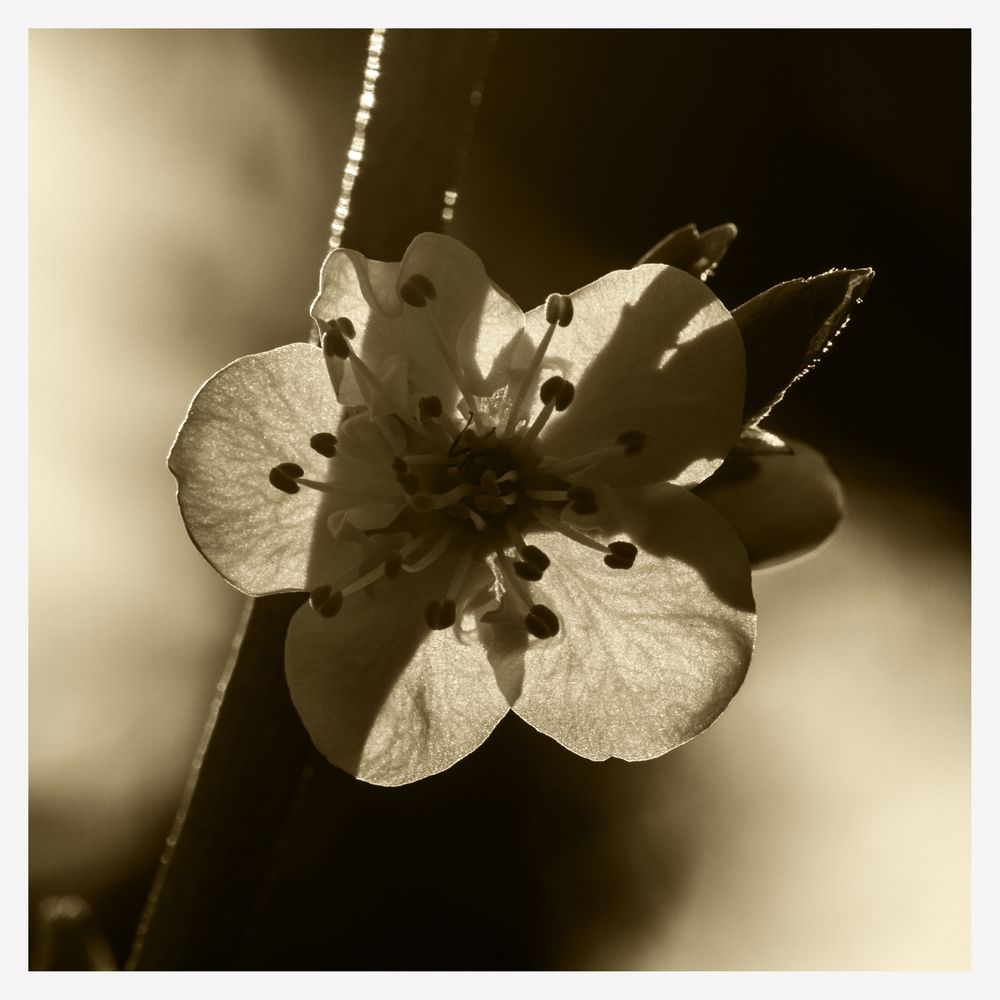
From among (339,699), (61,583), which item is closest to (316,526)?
(339,699)

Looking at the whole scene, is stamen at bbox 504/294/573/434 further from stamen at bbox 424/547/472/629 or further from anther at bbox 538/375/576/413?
stamen at bbox 424/547/472/629

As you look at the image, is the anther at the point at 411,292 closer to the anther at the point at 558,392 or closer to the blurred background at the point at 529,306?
the anther at the point at 558,392

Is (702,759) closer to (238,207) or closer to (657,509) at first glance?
(238,207)

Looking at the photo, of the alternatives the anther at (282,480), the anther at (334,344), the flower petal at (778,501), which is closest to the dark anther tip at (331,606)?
the anther at (282,480)

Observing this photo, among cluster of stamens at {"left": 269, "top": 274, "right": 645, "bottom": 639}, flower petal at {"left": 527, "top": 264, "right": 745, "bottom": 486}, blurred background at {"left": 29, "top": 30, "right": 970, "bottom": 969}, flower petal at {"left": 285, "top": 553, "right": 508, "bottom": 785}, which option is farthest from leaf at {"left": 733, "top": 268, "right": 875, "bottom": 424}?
blurred background at {"left": 29, "top": 30, "right": 970, "bottom": 969}

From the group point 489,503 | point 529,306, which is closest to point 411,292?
point 489,503

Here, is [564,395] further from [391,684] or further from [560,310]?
[391,684]
